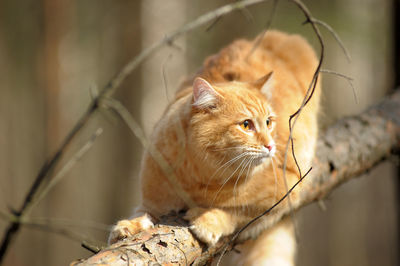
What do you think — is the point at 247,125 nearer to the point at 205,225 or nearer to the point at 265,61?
the point at 205,225

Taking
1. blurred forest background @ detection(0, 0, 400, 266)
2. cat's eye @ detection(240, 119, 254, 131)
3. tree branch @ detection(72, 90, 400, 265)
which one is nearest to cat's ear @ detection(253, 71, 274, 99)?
cat's eye @ detection(240, 119, 254, 131)

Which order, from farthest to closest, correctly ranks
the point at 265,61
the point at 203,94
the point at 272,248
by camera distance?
the point at 265,61 < the point at 272,248 < the point at 203,94

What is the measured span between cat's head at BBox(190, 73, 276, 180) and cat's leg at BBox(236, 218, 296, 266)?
2.78ft

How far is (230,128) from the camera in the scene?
249 centimetres

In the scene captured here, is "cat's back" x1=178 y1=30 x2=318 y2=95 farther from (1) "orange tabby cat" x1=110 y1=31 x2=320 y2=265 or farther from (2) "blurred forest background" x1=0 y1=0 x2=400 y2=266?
(2) "blurred forest background" x1=0 y1=0 x2=400 y2=266

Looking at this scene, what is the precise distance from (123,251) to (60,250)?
12707mm

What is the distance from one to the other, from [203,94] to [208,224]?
766 millimetres

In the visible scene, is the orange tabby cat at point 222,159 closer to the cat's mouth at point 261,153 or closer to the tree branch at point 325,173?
the cat's mouth at point 261,153

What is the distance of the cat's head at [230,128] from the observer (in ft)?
7.88

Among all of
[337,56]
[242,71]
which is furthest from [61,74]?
[337,56]

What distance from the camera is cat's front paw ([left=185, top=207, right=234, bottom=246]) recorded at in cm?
227

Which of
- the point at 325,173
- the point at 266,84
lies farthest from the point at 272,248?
the point at 266,84

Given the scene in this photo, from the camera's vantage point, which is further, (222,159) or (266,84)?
(266,84)

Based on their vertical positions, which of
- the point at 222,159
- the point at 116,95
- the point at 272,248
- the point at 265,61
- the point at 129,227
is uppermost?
the point at 116,95
